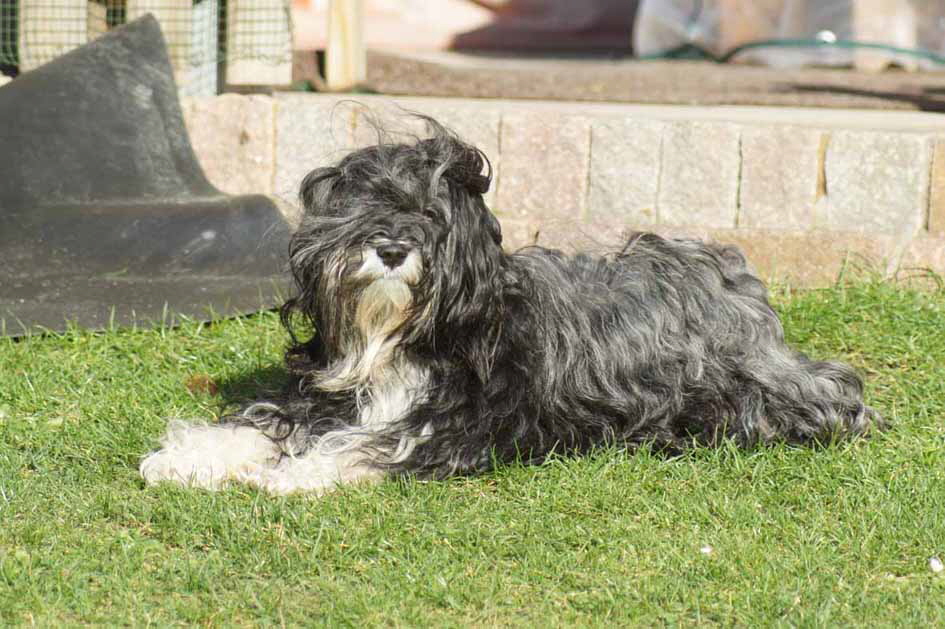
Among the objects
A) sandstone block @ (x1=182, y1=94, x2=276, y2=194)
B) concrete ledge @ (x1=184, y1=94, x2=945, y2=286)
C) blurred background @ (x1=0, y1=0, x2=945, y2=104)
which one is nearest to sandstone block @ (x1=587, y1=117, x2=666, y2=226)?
concrete ledge @ (x1=184, y1=94, x2=945, y2=286)

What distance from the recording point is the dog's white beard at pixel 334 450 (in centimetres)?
443

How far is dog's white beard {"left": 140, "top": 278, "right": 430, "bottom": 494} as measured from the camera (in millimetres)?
4434

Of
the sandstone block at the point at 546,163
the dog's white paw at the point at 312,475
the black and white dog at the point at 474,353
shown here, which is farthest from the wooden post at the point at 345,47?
the dog's white paw at the point at 312,475

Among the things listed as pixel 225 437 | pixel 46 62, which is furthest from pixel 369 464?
pixel 46 62

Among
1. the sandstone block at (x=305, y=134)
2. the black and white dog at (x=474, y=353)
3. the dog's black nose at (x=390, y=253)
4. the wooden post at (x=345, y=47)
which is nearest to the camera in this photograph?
the dog's black nose at (x=390, y=253)

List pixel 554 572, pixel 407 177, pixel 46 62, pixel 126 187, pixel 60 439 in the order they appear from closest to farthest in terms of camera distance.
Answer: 1. pixel 554 572
2. pixel 407 177
3. pixel 60 439
4. pixel 126 187
5. pixel 46 62

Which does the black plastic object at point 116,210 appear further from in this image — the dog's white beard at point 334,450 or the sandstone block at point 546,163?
the dog's white beard at point 334,450

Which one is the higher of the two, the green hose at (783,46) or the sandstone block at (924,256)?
the green hose at (783,46)

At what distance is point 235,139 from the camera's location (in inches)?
294

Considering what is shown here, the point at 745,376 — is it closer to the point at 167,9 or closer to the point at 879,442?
the point at 879,442

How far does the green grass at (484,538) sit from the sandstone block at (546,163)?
2216mm

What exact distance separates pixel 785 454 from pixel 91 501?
228cm

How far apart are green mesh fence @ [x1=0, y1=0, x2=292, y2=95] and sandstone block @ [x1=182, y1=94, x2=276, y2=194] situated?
41 cm

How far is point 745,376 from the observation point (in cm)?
503
